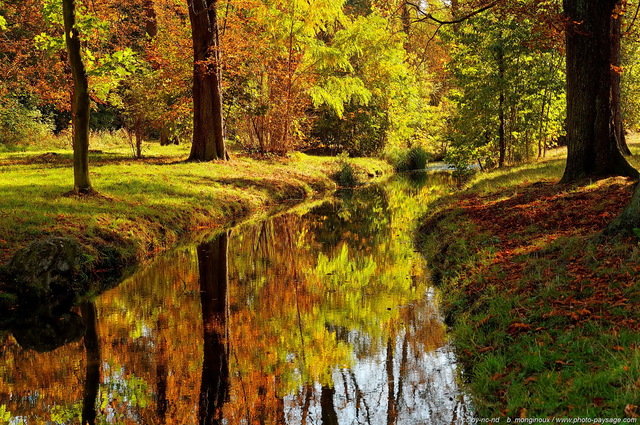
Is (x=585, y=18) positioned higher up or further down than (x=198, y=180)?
higher up

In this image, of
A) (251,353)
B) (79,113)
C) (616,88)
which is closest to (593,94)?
(616,88)

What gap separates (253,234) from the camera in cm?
1373

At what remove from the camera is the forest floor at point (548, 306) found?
4.23m

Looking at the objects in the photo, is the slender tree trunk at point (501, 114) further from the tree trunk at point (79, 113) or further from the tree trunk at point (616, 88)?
the tree trunk at point (79, 113)

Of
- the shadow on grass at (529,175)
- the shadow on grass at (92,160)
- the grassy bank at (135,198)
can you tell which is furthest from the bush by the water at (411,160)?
the shadow on grass at (529,175)

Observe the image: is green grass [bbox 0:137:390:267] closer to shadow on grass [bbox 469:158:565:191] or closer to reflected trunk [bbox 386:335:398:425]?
reflected trunk [bbox 386:335:398:425]

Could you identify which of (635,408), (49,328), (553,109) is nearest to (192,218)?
(49,328)

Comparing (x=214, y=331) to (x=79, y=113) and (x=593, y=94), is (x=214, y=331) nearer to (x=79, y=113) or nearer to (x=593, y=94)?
(x=79, y=113)

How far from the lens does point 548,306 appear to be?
5.79m

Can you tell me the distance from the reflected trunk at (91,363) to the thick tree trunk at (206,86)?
13162 millimetres

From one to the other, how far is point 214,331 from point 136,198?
286 inches

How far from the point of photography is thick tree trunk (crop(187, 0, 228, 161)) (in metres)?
20.4

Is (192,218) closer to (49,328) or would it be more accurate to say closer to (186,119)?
(49,328)

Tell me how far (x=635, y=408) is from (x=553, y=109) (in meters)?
17.8
